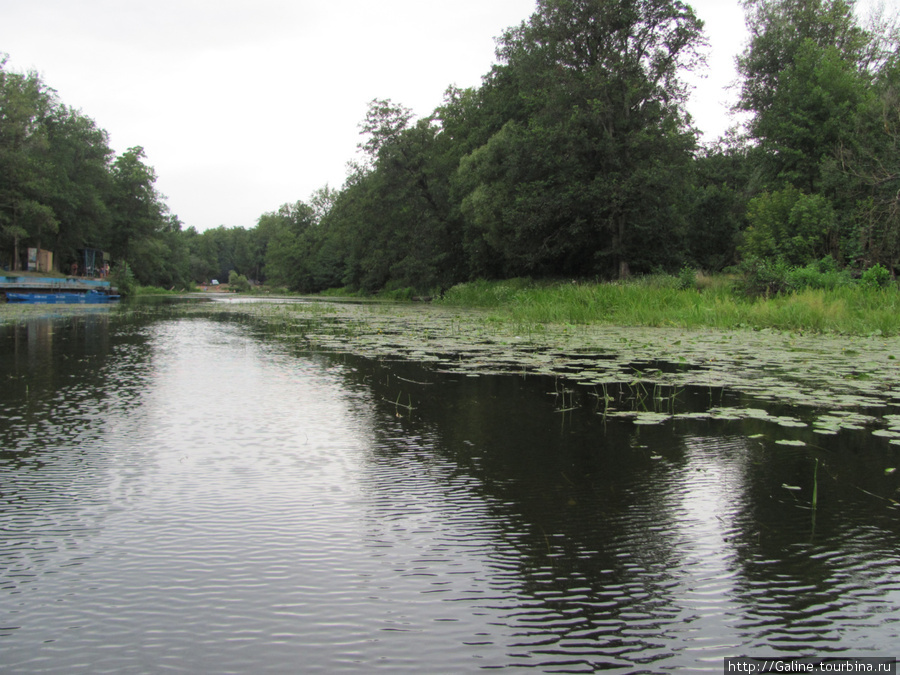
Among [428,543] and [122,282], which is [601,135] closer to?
[428,543]

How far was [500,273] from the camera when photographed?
35938mm

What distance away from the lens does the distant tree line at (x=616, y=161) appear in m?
23.7

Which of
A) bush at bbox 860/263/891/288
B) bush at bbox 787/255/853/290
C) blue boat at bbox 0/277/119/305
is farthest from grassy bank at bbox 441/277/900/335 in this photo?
blue boat at bbox 0/277/119/305

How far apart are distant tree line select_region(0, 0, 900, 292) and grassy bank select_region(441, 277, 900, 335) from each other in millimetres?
3058

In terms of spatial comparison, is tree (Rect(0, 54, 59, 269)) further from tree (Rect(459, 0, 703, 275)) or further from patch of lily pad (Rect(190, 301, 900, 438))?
patch of lily pad (Rect(190, 301, 900, 438))

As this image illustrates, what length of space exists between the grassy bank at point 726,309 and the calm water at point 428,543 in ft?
29.5

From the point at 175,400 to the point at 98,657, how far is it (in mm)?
4187

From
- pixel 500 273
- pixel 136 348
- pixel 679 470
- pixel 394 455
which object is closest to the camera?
pixel 679 470

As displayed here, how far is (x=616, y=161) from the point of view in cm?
2520

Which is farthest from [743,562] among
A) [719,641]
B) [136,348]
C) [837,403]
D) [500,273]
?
[500,273]

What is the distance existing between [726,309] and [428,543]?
12999 mm

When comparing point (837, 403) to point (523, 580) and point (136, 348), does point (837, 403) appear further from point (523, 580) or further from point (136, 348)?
point (136, 348)

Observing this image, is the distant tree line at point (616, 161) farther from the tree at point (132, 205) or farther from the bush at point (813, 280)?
the tree at point (132, 205)

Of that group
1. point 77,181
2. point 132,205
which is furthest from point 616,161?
point 132,205
